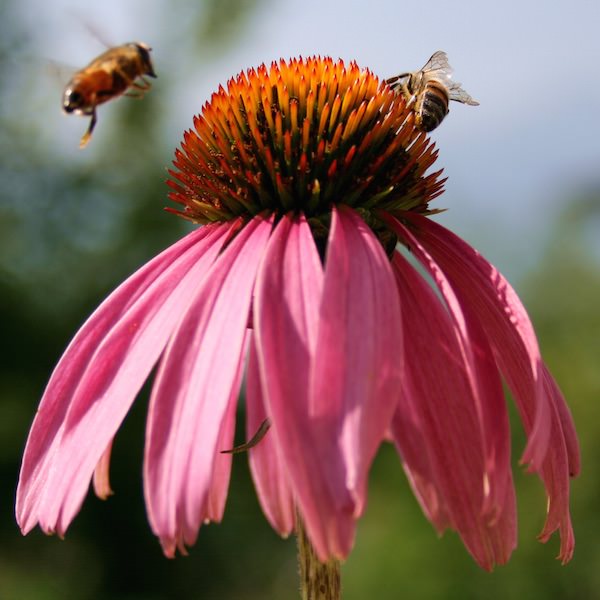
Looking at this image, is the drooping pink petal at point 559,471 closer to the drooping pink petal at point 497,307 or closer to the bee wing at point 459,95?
the drooping pink petal at point 497,307

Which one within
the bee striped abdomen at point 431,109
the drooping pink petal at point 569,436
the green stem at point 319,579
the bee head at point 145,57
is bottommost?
the green stem at point 319,579

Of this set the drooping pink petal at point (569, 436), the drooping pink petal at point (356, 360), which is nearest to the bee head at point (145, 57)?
the drooping pink petal at point (356, 360)

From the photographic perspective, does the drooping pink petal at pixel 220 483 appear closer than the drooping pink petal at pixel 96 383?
No

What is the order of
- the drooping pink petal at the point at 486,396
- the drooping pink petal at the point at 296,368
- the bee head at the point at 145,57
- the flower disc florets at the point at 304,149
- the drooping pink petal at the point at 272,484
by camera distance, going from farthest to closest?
the drooping pink petal at the point at 272,484 < the bee head at the point at 145,57 < the flower disc florets at the point at 304,149 < the drooping pink petal at the point at 486,396 < the drooping pink petal at the point at 296,368

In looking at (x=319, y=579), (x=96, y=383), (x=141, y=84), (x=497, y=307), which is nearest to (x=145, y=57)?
(x=141, y=84)

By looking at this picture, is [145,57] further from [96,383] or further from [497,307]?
[497,307]

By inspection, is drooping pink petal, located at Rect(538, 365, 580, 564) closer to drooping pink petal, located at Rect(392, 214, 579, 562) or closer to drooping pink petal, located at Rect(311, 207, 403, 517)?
drooping pink petal, located at Rect(392, 214, 579, 562)
